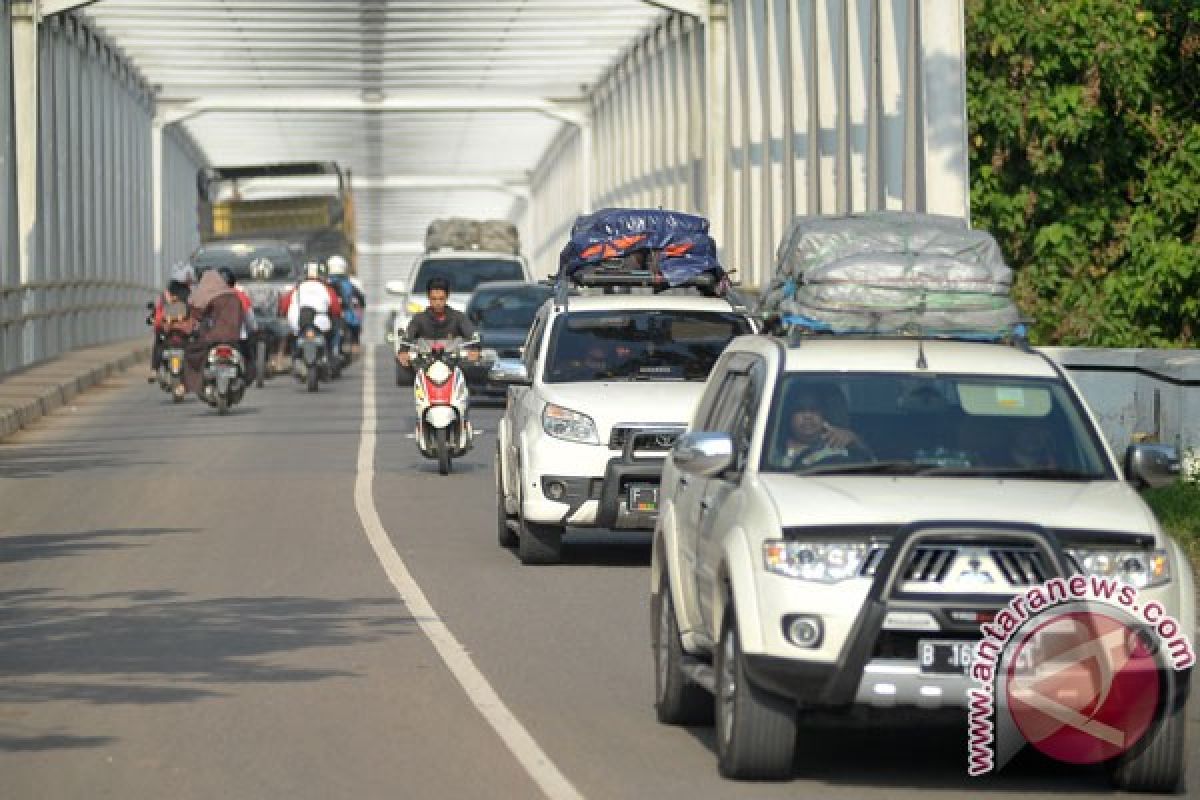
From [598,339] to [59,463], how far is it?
9731mm

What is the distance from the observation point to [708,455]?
947cm

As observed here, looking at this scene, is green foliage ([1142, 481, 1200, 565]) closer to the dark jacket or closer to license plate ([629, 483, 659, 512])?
license plate ([629, 483, 659, 512])

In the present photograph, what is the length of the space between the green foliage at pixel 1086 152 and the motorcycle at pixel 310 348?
36.7 ft

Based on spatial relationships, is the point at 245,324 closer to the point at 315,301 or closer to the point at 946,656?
the point at 315,301

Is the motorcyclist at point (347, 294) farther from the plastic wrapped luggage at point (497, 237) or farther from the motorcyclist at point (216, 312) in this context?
the plastic wrapped luggage at point (497, 237)

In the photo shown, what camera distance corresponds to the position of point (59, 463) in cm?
2611

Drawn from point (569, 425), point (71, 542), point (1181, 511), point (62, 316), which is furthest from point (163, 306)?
point (1181, 511)

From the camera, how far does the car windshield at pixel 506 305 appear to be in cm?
3628

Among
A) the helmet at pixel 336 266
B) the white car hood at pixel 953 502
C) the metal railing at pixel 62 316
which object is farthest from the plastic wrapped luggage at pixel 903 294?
the helmet at pixel 336 266

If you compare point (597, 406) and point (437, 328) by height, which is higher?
point (437, 328)

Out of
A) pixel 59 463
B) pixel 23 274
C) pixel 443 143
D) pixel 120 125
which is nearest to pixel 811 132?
pixel 23 274

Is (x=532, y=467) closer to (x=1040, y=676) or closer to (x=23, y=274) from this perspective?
(x=1040, y=676)

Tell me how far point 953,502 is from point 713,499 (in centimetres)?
108

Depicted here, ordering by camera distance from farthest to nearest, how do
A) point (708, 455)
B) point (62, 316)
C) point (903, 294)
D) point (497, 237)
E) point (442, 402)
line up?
point (497, 237), point (62, 316), point (442, 402), point (903, 294), point (708, 455)
